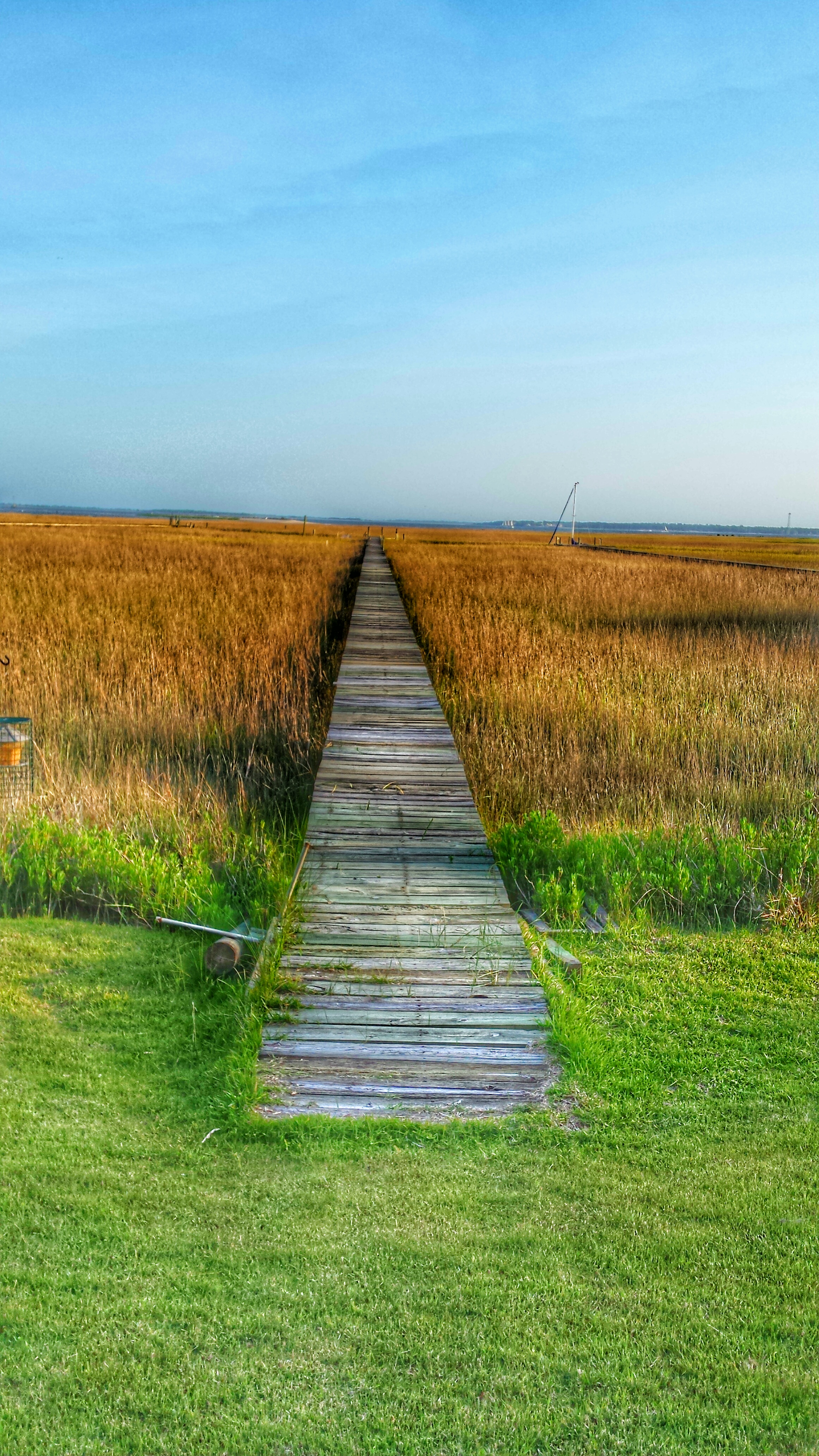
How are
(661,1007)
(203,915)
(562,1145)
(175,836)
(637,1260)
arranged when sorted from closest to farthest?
(637,1260) < (562,1145) < (661,1007) < (203,915) < (175,836)

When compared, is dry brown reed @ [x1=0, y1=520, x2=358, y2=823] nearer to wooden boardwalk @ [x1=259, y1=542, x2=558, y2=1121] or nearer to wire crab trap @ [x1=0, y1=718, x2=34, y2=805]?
wire crab trap @ [x1=0, y1=718, x2=34, y2=805]

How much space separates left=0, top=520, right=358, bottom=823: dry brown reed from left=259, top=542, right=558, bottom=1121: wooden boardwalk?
3.52 feet

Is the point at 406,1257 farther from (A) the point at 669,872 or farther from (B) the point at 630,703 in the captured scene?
(B) the point at 630,703

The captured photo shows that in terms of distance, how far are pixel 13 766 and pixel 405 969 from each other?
3.59 meters

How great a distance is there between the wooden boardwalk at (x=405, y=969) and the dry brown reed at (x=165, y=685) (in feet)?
3.52

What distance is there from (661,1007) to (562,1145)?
1.23 m

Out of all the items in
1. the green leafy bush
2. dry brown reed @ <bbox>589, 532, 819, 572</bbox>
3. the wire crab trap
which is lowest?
the green leafy bush

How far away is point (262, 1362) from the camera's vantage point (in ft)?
6.68

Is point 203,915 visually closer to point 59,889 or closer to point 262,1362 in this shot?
point 59,889

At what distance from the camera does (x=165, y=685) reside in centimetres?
988

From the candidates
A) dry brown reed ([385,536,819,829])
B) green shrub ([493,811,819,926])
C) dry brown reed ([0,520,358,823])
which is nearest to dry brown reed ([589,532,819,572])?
dry brown reed ([385,536,819,829])

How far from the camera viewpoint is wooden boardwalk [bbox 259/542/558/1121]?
10.6ft

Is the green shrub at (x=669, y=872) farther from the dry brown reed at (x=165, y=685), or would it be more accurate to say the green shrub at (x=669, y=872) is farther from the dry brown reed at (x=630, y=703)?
the dry brown reed at (x=165, y=685)

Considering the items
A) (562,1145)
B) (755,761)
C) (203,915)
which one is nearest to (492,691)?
(755,761)
